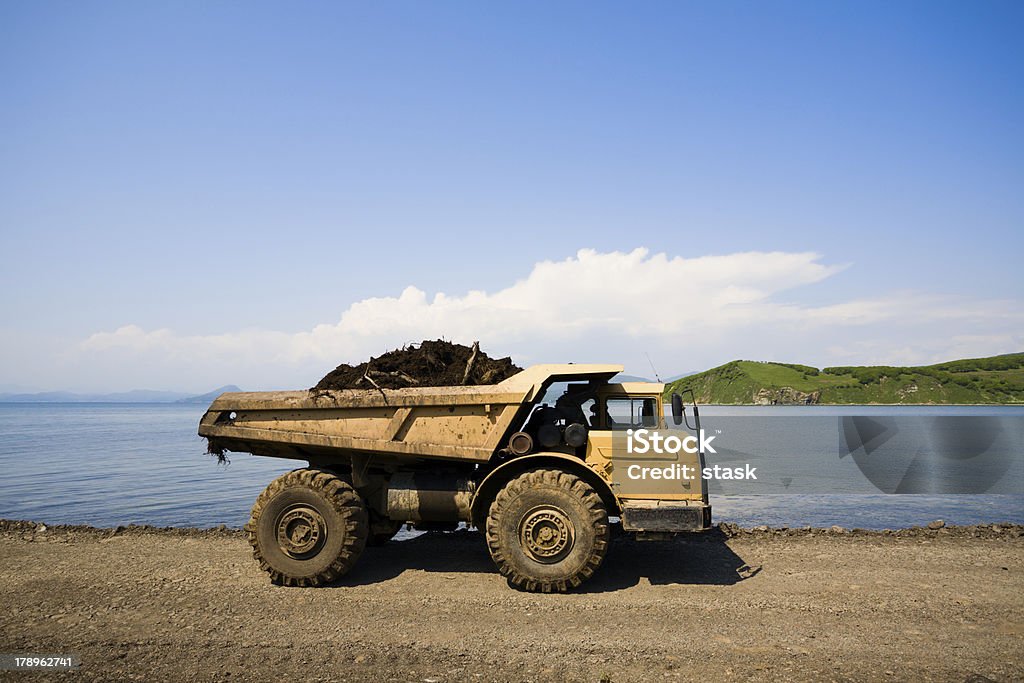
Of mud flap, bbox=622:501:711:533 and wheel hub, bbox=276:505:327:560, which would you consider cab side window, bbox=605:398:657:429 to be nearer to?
mud flap, bbox=622:501:711:533

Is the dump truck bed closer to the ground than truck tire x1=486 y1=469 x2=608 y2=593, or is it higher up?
higher up

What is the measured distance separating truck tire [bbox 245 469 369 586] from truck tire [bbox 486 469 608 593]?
1.93 metres

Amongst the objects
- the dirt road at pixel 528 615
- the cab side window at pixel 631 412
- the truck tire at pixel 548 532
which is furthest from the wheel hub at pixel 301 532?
the cab side window at pixel 631 412

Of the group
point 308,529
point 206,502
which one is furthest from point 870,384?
point 308,529

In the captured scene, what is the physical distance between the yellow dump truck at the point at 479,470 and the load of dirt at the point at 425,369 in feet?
1.11

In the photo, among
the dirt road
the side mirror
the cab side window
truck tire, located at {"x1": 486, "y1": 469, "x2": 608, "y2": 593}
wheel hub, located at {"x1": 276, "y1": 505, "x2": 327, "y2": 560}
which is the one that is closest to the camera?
the dirt road

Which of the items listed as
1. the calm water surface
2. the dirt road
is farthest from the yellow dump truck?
the calm water surface

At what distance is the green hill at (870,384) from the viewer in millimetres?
119062

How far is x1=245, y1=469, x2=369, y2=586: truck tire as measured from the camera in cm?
865

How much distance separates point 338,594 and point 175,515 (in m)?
9.58

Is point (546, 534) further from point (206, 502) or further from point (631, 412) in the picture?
point (206, 502)

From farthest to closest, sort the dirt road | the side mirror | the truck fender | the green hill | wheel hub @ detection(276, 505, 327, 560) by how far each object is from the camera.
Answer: the green hill → wheel hub @ detection(276, 505, 327, 560) → the side mirror → the truck fender → the dirt road

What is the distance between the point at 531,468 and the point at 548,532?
0.87 m

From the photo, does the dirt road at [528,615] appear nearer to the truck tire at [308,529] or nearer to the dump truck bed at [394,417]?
the truck tire at [308,529]
